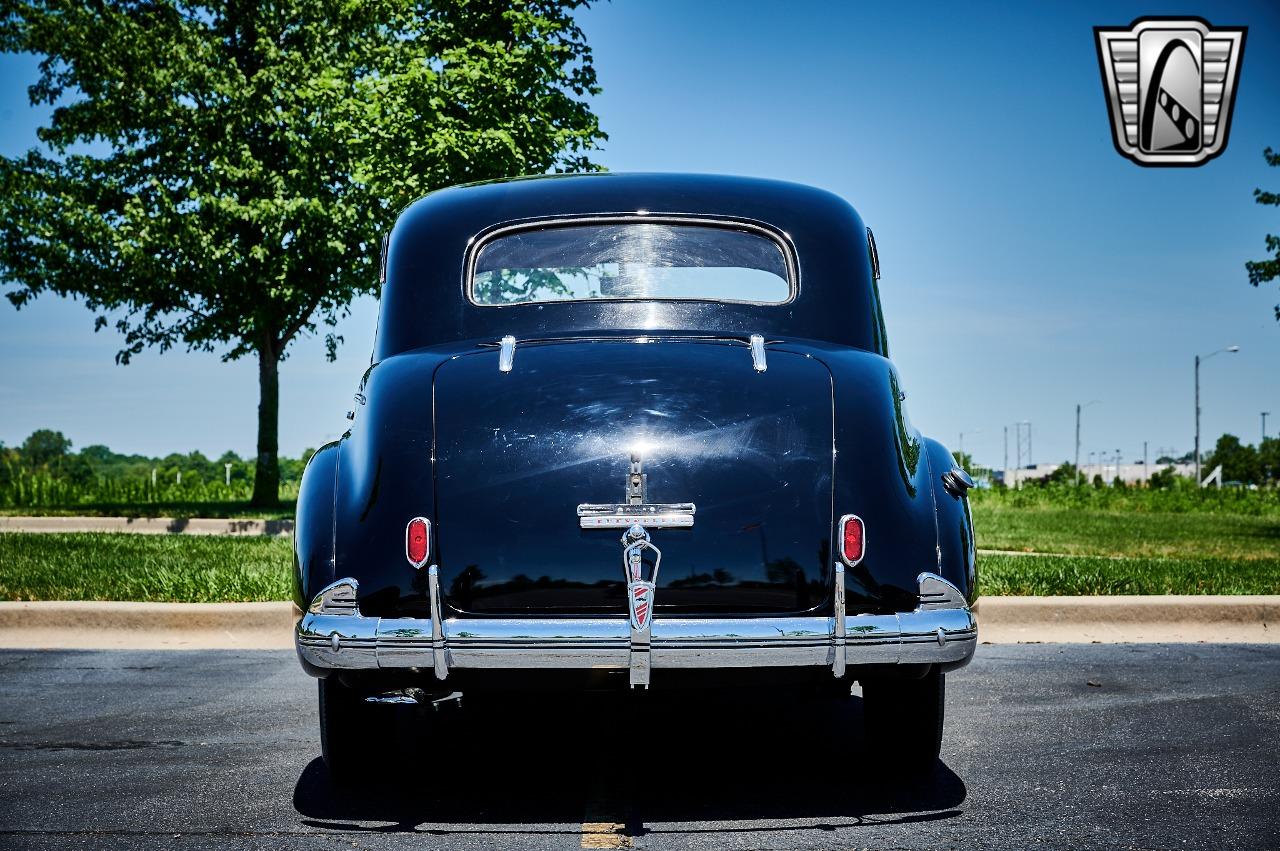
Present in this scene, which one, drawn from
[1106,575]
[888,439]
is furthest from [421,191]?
[888,439]

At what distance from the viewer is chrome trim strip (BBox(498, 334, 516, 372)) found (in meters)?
3.84

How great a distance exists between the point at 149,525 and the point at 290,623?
10559mm

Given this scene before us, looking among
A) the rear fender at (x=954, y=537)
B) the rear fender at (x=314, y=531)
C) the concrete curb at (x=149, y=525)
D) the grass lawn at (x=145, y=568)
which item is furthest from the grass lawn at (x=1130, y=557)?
the concrete curb at (x=149, y=525)

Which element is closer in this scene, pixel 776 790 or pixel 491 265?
pixel 776 790

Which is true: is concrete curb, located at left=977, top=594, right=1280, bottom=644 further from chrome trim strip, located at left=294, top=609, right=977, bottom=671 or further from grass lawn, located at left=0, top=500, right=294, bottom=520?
grass lawn, located at left=0, top=500, right=294, bottom=520

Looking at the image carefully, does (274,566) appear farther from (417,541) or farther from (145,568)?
(417,541)

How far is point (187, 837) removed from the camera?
12.0 ft

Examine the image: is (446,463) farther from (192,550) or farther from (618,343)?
(192,550)

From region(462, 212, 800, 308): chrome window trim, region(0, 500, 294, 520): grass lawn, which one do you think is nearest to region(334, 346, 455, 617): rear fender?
region(462, 212, 800, 308): chrome window trim

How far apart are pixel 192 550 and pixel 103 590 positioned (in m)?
3.10

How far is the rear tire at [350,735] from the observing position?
4.08 m

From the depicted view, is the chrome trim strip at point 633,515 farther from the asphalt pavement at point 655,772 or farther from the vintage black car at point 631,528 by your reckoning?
the asphalt pavement at point 655,772

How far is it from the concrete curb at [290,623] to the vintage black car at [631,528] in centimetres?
404

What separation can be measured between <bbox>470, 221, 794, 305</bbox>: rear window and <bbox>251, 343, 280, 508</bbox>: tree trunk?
20.1m
